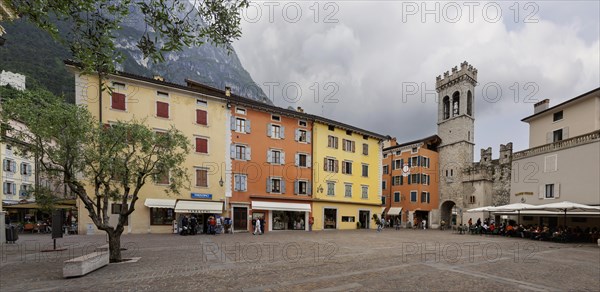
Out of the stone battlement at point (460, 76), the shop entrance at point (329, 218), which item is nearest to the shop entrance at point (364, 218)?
the shop entrance at point (329, 218)

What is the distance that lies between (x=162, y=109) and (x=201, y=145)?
470 centimetres

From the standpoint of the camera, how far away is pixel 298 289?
8023 millimetres

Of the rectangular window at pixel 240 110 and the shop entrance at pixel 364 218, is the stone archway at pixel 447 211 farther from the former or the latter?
the rectangular window at pixel 240 110

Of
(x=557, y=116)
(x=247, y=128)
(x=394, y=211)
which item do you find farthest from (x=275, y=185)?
(x=557, y=116)

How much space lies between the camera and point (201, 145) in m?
28.9

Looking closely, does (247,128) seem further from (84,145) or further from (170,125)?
(84,145)

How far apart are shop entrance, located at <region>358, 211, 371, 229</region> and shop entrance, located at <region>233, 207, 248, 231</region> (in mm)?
15732

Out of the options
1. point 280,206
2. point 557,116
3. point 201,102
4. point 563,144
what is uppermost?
point 201,102

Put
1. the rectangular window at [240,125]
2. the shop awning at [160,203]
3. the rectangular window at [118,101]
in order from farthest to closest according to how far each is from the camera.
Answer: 1. the rectangular window at [240,125]
2. the shop awning at [160,203]
3. the rectangular window at [118,101]

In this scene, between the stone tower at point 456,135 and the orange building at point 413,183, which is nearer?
the stone tower at point 456,135

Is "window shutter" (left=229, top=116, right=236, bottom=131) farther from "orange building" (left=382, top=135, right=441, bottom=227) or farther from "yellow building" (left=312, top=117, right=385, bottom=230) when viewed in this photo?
"orange building" (left=382, top=135, right=441, bottom=227)

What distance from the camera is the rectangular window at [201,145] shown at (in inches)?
1132

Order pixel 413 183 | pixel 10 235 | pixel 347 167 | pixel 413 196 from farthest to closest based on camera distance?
1. pixel 413 183
2. pixel 413 196
3. pixel 347 167
4. pixel 10 235

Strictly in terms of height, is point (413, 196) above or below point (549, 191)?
below
